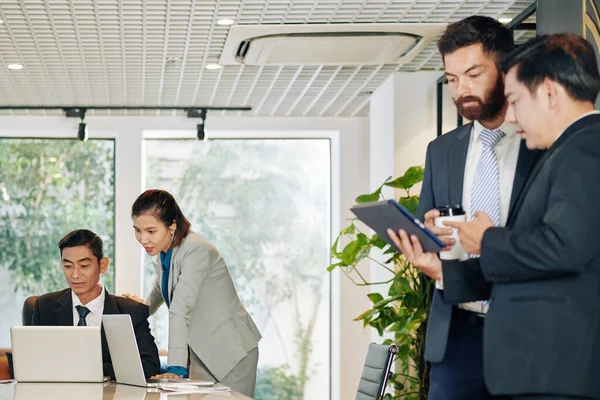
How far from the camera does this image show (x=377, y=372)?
418cm

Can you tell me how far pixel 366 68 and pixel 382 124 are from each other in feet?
2.03

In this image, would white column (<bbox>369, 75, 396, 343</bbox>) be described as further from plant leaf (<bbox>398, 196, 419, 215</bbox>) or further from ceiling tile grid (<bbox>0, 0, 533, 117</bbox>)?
plant leaf (<bbox>398, 196, 419, 215</bbox>)

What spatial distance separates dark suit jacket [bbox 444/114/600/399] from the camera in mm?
1955

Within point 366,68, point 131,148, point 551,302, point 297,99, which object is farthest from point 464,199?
point 131,148

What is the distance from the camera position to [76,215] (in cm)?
861

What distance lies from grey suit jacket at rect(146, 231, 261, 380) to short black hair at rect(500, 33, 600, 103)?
225cm

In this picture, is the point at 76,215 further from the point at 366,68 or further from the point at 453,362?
the point at 453,362

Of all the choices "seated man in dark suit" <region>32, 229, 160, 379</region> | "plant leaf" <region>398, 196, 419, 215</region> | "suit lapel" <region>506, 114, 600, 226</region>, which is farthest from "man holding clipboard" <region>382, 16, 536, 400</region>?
"plant leaf" <region>398, 196, 419, 215</region>

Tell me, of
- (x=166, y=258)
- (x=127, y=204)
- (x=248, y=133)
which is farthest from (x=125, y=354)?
(x=248, y=133)

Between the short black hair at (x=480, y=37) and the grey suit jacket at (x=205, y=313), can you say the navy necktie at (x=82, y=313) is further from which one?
the short black hair at (x=480, y=37)

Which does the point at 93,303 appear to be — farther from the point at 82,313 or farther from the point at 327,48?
the point at 327,48

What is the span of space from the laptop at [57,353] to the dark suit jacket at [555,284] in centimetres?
206

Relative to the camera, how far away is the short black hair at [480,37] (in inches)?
96.7

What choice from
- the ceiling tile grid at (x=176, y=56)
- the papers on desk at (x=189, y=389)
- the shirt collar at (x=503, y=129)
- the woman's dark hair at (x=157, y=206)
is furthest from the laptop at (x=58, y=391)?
the ceiling tile grid at (x=176, y=56)
